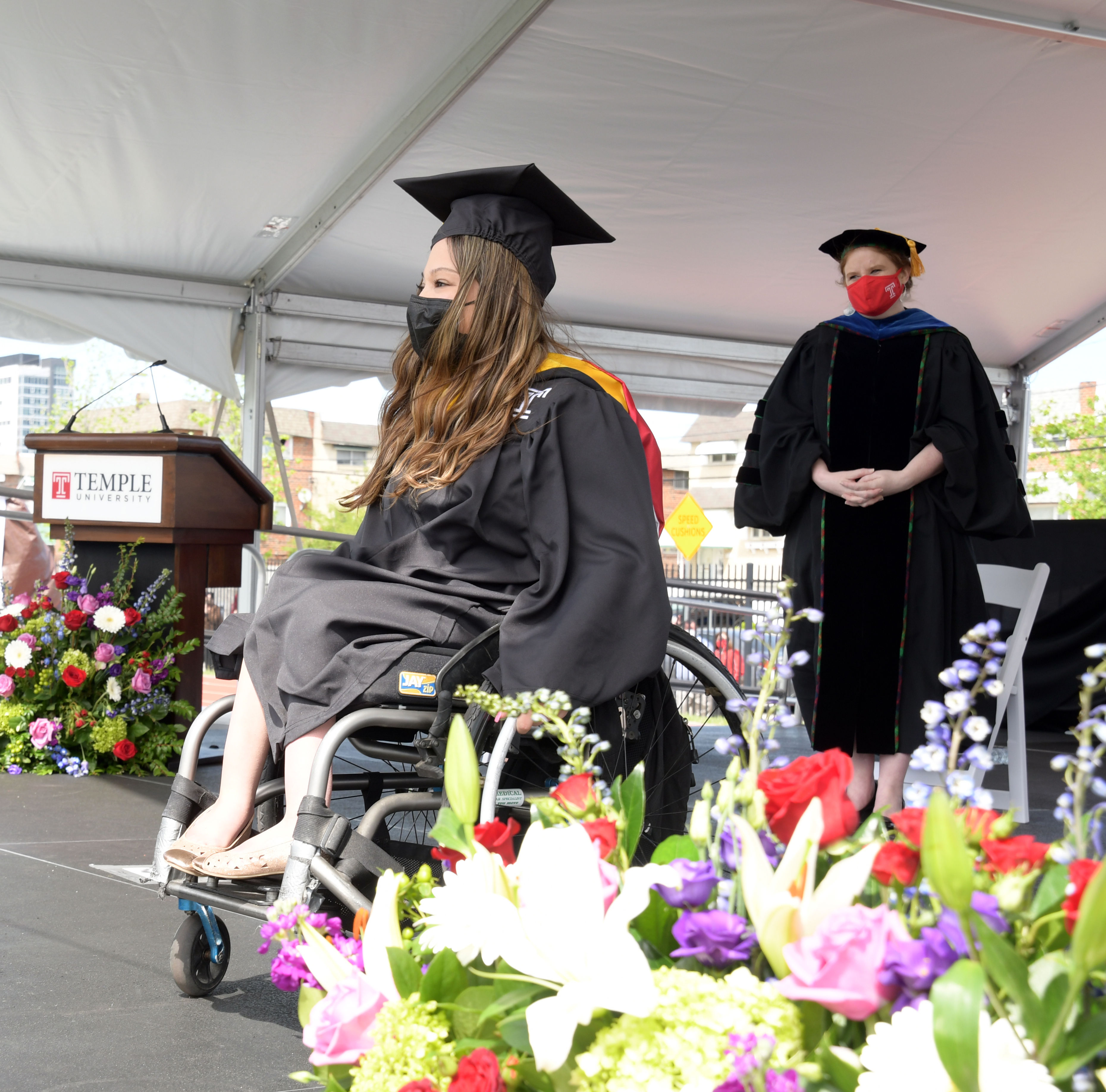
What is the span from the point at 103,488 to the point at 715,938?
4246 millimetres

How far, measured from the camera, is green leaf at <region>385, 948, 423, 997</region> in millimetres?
649

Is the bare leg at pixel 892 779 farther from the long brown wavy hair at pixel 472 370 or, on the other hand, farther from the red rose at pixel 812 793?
the red rose at pixel 812 793

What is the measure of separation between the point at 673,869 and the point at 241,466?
4.13m

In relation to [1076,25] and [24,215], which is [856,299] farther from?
[24,215]

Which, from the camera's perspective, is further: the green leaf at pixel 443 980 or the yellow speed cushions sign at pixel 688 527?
the yellow speed cushions sign at pixel 688 527

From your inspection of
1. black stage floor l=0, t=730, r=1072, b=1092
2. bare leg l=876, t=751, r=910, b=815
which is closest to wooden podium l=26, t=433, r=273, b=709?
black stage floor l=0, t=730, r=1072, b=1092

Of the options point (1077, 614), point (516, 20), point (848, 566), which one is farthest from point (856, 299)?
point (1077, 614)

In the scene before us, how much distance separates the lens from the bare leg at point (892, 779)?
8.89 ft

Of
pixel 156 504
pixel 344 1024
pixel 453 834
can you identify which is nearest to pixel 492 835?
pixel 453 834

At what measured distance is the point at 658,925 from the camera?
620mm

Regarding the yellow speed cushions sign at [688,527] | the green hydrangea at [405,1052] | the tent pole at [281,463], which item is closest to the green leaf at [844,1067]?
the green hydrangea at [405,1052]

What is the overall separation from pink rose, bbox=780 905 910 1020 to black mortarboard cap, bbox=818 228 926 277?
8.03ft

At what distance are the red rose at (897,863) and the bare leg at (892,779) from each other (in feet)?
7.24

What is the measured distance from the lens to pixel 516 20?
4465 millimetres
